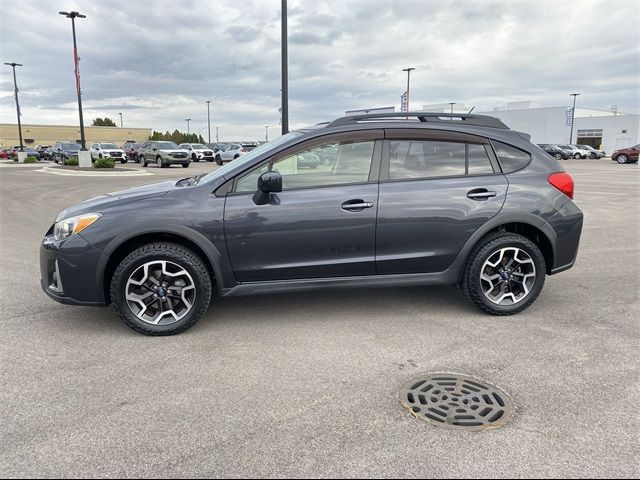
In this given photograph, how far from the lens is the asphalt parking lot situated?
2.43m

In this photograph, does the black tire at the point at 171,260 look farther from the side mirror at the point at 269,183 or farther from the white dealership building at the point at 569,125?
the white dealership building at the point at 569,125

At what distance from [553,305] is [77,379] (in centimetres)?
423

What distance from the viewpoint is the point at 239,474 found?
2.32 meters

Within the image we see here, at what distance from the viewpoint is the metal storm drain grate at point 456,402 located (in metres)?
2.77

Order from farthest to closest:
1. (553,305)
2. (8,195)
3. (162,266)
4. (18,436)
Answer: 1. (8,195)
2. (553,305)
3. (162,266)
4. (18,436)

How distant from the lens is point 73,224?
3.89 m

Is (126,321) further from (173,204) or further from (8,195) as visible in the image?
(8,195)

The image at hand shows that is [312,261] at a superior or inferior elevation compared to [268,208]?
inferior

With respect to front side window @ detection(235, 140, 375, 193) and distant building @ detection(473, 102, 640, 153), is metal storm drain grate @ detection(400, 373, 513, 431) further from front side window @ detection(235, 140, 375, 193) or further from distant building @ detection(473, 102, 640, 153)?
distant building @ detection(473, 102, 640, 153)

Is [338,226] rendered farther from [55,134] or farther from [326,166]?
[55,134]

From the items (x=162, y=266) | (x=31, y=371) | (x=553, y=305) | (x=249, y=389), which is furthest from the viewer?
(x=553, y=305)

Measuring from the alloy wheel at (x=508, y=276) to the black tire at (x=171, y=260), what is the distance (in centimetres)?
248

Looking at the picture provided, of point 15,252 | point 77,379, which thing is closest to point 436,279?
point 77,379

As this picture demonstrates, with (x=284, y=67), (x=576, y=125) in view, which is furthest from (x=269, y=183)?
(x=576, y=125)
